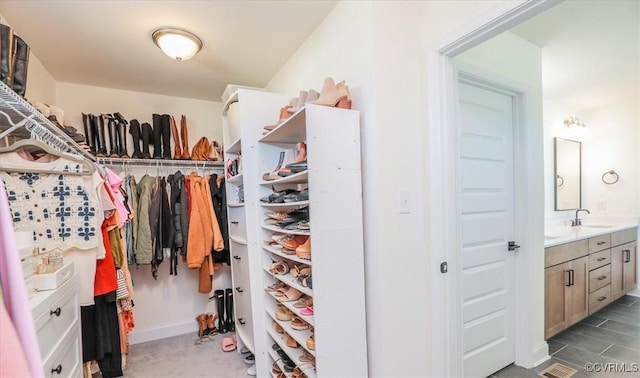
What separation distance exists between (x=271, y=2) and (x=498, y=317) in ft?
8.19

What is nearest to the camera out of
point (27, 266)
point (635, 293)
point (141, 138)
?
point (27, 266)

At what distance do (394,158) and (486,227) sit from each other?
98 centimetres

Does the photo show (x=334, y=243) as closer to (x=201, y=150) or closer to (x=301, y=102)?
(x=301, y=102)

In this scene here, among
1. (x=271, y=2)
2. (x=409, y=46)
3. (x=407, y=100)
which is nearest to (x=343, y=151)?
(x=407, y=100)

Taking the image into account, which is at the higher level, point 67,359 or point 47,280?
point 47,280

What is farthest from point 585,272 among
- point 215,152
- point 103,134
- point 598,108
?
point 103,134

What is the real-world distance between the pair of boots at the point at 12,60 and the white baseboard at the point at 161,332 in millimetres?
2308

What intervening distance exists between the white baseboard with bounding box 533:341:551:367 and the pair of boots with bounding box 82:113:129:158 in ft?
12.1

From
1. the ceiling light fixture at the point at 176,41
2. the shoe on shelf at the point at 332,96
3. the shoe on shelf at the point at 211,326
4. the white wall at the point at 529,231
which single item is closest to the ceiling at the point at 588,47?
the white wall at the point at 529,231

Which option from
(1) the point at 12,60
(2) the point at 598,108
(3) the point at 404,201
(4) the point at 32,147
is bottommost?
(3) the point at 404,201

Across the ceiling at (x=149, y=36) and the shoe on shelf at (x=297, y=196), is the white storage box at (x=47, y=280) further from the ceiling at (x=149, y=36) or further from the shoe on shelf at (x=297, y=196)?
the ceiling at (x=149, y=36)

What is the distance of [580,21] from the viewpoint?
1796mm

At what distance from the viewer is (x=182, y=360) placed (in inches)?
90.4

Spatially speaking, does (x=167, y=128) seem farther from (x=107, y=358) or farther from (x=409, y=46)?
(x=409, y=46)
